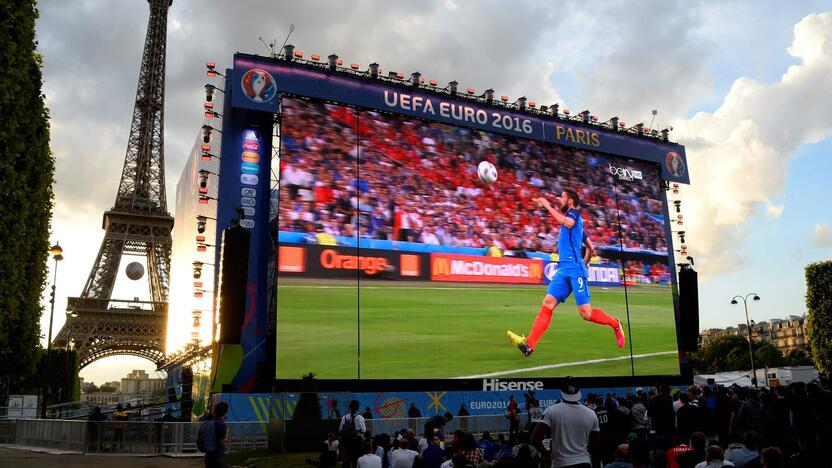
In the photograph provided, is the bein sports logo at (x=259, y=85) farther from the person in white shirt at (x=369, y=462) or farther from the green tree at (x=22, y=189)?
the person in white shirt at (x=369, y=462)

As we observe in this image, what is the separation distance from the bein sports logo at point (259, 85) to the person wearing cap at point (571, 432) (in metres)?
21.2

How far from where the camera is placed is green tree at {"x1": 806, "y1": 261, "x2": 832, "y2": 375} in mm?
35344

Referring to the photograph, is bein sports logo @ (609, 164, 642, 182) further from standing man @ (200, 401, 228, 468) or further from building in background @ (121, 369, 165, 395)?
building in background @ (121, 369, 165, 395)

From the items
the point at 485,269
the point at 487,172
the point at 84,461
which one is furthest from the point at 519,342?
the point at 84,461

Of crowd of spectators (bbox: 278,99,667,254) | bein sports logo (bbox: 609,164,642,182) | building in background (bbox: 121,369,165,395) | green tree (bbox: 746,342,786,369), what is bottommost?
building in background (bbox: 121,369,165,395)

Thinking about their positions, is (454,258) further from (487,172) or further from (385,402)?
(385,402)

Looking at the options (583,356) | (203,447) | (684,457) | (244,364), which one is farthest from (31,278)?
(583,356)

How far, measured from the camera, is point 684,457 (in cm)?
611

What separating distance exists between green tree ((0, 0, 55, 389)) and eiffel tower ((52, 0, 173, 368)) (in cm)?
4172

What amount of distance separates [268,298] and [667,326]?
19.7m

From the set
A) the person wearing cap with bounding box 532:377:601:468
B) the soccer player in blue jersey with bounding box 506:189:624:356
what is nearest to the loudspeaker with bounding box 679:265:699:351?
the soccer player in blue jersey with bounding box 506:189:624:356

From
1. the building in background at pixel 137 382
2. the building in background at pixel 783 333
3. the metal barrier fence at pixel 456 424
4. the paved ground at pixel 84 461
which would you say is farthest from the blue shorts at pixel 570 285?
the building in background at pixel 137 382

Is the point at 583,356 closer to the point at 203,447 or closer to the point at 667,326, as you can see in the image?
the point at 667,326

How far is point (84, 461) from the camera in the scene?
51.2 ft
